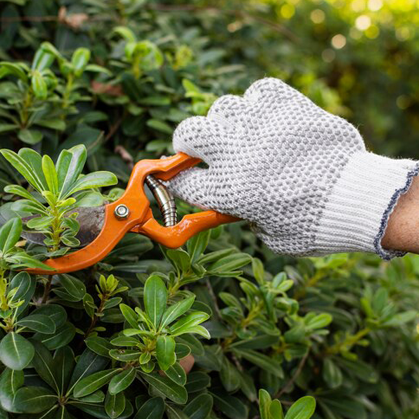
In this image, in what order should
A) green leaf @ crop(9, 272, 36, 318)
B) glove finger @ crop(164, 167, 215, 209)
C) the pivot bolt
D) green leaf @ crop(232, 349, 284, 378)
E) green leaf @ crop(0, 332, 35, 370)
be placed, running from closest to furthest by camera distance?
green leaf @ crop(0, 332, 35, 370) < green leaf @ crop(9, 272, 36, 318) < the pivot bolt < glove finger @ crop(164, 167, 215, 209) < green leaf @ crop(232, 349, 284, 378)

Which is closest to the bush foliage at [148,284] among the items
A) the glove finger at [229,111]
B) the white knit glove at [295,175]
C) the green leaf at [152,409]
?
the green leaf at [152,409]

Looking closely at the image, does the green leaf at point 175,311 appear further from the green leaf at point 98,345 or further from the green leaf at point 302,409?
the green leaf at point 302,409

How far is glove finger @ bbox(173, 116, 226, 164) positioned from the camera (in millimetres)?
1166

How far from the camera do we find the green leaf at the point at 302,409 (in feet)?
3.36

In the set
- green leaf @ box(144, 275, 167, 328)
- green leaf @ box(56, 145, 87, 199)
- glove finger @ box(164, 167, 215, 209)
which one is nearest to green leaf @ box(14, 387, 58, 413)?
green leaf @ box(144, 275, 167, 328)

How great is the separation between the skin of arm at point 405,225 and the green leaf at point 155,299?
46cm

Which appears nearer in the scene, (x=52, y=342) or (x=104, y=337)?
(x=52, y=342)

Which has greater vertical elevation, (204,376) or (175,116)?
(175,116)

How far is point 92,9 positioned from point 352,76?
2.91m

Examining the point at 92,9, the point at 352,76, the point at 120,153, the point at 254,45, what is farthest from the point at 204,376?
the point at 352,76

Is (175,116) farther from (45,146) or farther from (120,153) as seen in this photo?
(45,146)

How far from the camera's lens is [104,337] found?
1.12 metres

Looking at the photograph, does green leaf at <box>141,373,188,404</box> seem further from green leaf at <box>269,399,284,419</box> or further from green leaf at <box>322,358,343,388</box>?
green leaf at <box>322,358,343,388</box>

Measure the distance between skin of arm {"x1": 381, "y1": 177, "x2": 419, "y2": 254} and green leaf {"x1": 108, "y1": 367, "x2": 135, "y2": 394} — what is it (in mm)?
560
